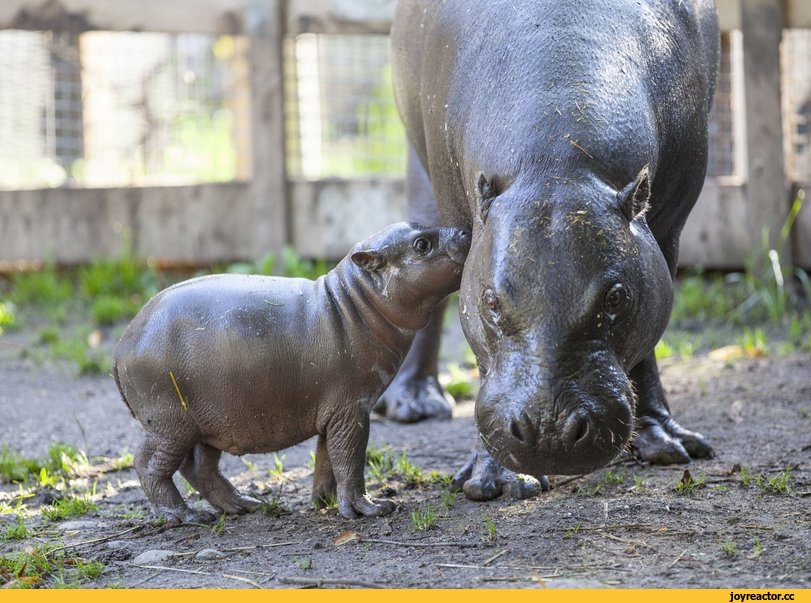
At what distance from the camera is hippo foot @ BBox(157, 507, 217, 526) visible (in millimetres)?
3736

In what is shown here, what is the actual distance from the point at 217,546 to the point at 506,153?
1.41 meters

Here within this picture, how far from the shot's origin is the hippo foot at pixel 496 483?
3.86 meters

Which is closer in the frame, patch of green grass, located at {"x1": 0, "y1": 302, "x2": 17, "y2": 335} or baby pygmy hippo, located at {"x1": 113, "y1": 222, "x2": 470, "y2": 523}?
baby pygmy hippo, located at {"x1": 113, "y1": 222, "x2": 470, "y2": 523}

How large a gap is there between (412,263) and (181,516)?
108cm

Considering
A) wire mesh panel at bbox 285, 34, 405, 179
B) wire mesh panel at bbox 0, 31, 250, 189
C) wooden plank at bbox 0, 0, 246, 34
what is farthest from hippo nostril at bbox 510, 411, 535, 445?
wire mesh panel at bbox 0, 31, 250, 189

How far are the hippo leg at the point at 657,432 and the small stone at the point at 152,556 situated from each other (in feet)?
5.51

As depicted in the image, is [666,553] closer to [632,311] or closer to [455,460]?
[632,311]

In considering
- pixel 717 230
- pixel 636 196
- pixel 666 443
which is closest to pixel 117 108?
pixel 717 230

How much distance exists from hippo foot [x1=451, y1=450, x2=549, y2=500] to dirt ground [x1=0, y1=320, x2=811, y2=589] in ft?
0.16

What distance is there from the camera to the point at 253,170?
308 inches

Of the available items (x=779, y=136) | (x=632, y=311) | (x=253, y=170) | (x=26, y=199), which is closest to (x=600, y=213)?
(x=632, y=311)

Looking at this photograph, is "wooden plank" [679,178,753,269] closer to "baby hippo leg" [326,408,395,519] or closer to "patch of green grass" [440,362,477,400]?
"patch of green grass" [440,362,477,400]

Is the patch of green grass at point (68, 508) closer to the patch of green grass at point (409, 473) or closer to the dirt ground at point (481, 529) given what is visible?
the dirt ground at point (481, 529)

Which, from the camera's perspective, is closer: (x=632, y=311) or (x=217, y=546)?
(x=632, y=311)
